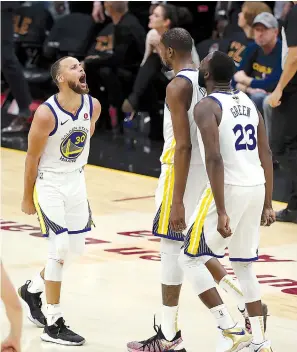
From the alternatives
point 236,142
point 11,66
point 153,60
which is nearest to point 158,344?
point 236,142

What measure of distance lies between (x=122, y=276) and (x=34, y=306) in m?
1.16

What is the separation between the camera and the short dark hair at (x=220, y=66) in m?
5.11

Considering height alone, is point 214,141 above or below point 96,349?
above

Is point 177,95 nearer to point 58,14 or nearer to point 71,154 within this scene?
point 71,154

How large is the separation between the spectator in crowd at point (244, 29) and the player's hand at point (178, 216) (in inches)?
248

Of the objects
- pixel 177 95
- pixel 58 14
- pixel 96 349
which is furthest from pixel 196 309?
pixel 58 14

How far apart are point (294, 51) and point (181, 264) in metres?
3.80

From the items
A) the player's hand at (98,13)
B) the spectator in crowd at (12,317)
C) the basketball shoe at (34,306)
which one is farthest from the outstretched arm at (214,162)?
the player's hand at (98,13)

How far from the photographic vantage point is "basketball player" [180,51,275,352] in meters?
4.96

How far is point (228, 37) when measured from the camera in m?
12.0

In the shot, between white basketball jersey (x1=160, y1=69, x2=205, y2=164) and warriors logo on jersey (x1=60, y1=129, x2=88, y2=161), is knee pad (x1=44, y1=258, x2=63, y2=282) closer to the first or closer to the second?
warriors logo on jersey (x1=60, y1=129, x2=88, y2=161)

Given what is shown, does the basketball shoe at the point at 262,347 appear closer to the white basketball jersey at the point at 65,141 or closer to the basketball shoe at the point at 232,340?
the basketball shoe at the point at 232,340

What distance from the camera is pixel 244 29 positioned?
1148cm

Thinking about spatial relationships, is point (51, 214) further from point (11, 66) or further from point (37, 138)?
point (11, 66)
